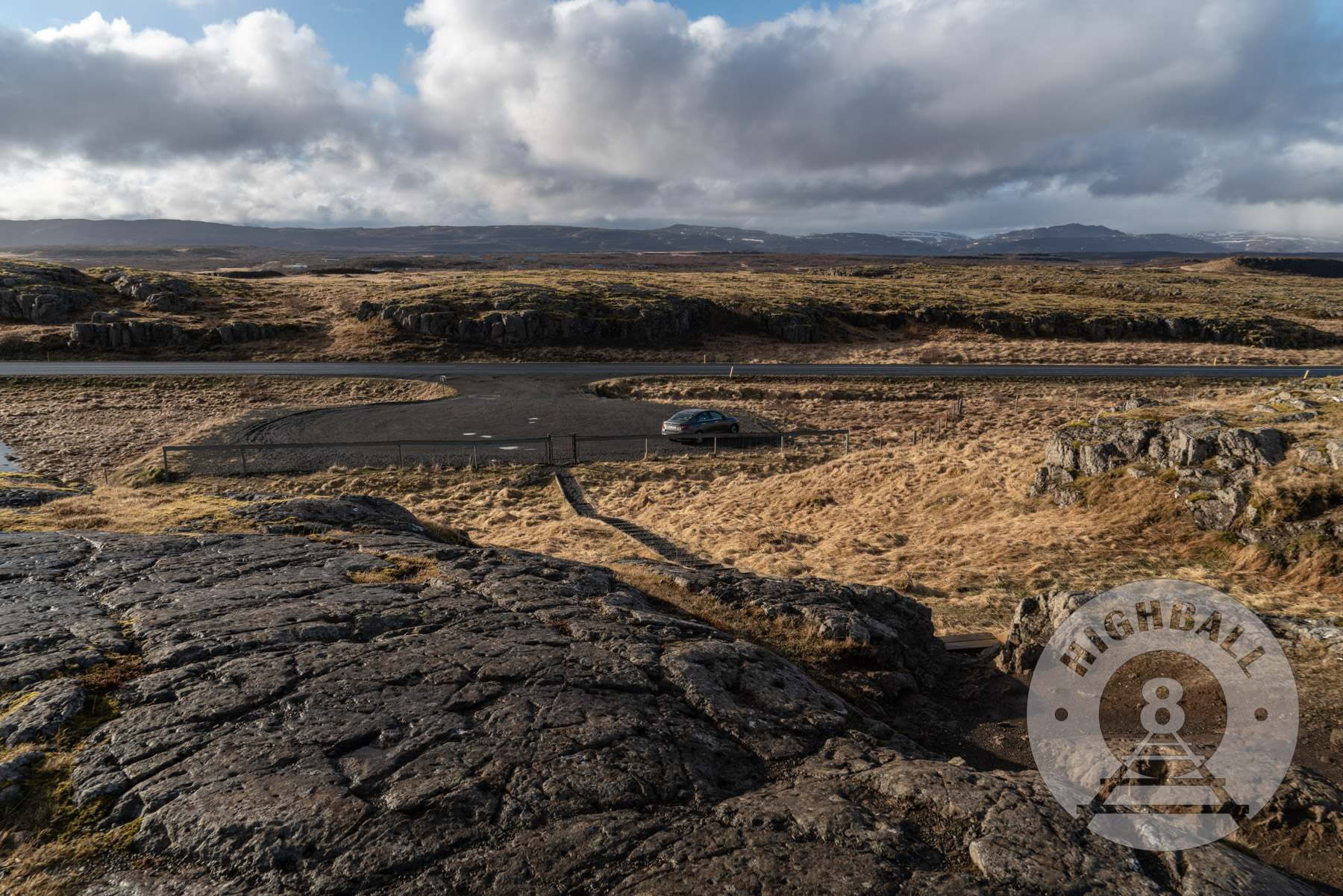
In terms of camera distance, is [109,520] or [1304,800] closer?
[1304,800]

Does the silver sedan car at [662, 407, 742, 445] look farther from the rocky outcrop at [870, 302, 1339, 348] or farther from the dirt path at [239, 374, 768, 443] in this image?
the rocky outcrop at [870, 302, 1339, 348]

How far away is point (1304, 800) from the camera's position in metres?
5.16

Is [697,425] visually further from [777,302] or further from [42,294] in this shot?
[42,294]

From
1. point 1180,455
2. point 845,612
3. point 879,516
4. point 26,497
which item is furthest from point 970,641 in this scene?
point 26,497

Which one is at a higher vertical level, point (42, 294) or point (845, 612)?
point (42, 294)

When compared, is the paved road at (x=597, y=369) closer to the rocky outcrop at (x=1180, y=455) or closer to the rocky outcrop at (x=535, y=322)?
the rocky outcrop at (x=535, y=322)

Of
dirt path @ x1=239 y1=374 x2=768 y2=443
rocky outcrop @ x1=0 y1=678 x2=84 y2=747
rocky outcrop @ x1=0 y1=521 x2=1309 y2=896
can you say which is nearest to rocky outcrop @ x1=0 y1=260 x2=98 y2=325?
dirt path @ x1=239 y1=374 x2=768 y2=443

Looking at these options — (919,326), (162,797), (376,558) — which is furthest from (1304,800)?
(919,326)

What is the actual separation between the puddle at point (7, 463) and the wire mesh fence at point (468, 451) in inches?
185

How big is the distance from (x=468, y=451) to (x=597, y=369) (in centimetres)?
2360

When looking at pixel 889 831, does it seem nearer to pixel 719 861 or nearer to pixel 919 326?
pixel 719 861

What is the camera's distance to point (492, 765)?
500cm

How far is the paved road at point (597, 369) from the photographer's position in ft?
147

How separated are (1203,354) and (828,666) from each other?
66907mm
